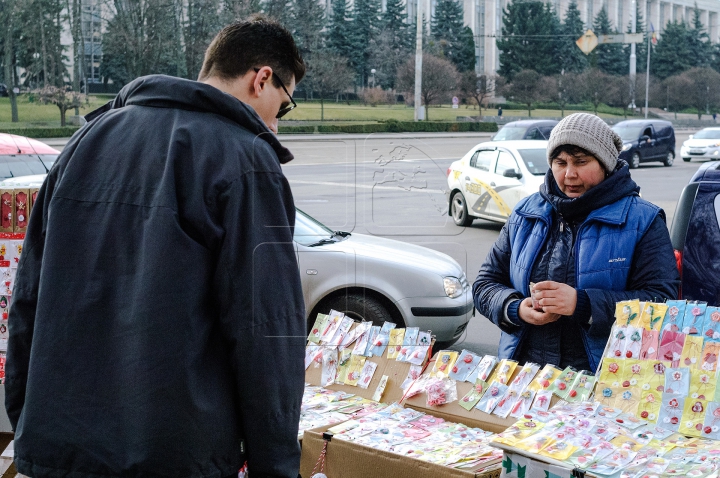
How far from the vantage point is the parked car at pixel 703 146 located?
2648 cm

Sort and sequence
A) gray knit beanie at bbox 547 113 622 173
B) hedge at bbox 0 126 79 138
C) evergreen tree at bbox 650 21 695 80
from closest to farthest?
gray knit beanie at bbox 547 113 622 173 → hedge at bbox 0 126 79 138 → evergreen tree at bbox 650 21 695 80

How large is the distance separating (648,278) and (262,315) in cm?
144

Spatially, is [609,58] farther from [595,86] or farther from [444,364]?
[444,364]

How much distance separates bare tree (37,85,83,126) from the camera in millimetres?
19844

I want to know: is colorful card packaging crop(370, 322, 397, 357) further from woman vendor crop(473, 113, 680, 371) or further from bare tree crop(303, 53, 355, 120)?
bare tree crop(303, 53, 355, 120)

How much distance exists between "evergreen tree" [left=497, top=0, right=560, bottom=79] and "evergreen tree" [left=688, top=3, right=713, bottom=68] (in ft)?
16.4

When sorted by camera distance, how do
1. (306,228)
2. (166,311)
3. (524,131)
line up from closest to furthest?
(166,311) → (306,228) → (524,131)

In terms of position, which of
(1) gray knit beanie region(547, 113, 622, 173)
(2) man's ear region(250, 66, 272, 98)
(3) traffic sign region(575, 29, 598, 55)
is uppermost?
(3) traffic sign region(575, 29, 598, 55)

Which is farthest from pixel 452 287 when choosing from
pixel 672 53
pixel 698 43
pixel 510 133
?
pixel 672 53

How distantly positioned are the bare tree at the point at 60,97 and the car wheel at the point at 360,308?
17529mm

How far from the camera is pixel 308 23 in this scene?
2133cm

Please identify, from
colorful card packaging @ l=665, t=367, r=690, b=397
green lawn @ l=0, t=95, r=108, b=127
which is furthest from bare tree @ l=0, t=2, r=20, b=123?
colorful card packaging @ l=665, t=367, r=690, b=397

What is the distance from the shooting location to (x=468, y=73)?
2775cm

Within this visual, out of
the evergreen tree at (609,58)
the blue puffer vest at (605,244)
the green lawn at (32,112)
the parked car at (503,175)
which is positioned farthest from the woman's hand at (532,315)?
the evergreen tree at (609,58)
